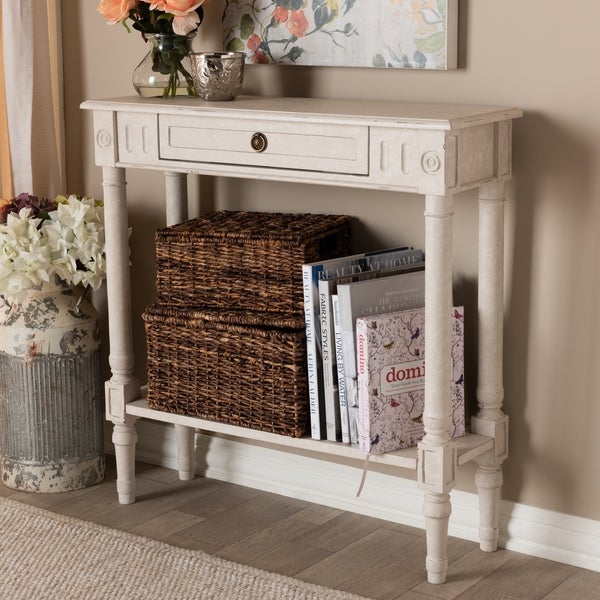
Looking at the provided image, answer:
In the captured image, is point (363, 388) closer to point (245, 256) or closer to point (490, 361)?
point (490, 361)

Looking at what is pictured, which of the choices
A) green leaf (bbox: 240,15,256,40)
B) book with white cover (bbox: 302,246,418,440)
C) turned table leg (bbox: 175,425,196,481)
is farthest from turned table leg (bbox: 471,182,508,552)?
turned table leg (bbox: 175,425,196,481)

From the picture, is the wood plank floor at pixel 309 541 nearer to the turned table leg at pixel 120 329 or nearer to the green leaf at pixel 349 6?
the turned table leg at pixel 120 329

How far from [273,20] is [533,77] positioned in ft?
1.96

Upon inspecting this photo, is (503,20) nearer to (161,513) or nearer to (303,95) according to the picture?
(303,95)

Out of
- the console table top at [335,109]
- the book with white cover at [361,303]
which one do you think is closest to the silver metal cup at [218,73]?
the console table top at [335,109]

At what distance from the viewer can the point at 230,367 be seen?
2.34 m

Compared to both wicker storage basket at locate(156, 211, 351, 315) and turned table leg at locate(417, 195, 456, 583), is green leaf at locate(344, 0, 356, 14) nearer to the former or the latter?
wicker storage basket at locate(156, 211, 351, 315)

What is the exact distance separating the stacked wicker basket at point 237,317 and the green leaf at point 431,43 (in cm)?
40

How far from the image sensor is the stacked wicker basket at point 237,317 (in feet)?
7.39

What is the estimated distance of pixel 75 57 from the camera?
2805 mm

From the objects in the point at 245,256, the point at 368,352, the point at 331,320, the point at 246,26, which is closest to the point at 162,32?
the point at 246,26

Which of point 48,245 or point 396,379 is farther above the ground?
point 48,245

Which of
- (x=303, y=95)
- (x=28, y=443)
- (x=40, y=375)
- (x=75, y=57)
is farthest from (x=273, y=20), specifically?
(x=28, y=443)

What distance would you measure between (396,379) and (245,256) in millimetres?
417
